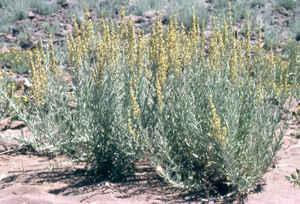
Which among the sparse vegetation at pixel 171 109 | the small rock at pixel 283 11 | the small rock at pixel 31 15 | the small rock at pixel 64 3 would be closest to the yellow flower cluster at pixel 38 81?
the sparse vegetation at pixel 171 109

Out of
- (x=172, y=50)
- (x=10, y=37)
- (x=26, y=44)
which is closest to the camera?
(x=172, y=50)

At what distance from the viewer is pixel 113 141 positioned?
134 inches

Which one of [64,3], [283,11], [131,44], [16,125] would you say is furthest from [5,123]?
[283,11]

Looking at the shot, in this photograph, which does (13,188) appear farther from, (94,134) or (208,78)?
(208,78)

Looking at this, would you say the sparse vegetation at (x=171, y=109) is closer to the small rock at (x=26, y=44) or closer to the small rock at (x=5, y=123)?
the small rock at (x=5, y=123)

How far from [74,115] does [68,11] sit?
8845 mm

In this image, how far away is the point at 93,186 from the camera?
11.2 feet

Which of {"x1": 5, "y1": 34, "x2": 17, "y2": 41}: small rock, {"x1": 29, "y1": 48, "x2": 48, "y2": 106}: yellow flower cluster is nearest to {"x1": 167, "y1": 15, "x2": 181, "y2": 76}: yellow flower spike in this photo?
{"x1": 29, "y1": 48, "x2": 48, "y2": 106}: yellow flower cluster

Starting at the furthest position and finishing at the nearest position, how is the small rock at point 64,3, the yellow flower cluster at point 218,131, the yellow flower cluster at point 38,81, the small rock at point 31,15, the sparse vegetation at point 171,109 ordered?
1. the small rock at point 64,3
2. the small rock at point 31,15
3. the yellow flower cluster at point 38,81
4. the sparse vegetation at point 171,109
5. the yellow flower cluster at point 218,131

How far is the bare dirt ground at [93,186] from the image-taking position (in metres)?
3.15

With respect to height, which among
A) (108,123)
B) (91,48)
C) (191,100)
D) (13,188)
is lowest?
(13,188)

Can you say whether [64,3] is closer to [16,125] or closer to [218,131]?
[16,125]

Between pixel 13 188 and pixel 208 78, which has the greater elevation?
pixel 208 78

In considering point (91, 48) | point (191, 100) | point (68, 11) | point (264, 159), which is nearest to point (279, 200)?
point (264, 159)
